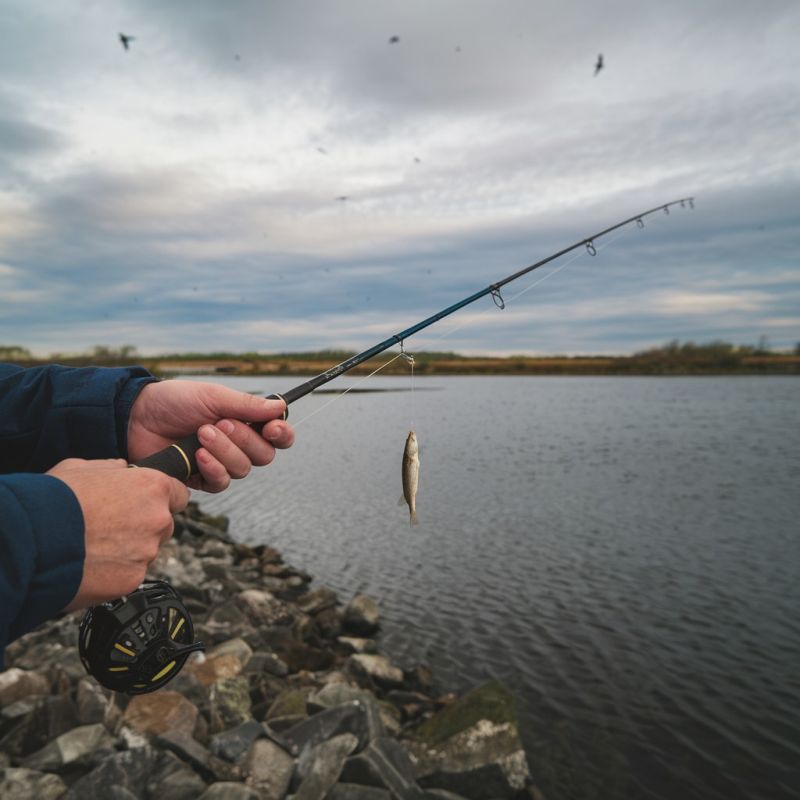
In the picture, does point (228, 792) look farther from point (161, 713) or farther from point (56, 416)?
point (56, 416)

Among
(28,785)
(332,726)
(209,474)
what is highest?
(209,474)

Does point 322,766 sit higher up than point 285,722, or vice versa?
point 322,766

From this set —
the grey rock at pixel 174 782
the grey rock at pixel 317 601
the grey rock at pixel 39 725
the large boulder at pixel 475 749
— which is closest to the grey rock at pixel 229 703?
the grey rock at pixel 174 782

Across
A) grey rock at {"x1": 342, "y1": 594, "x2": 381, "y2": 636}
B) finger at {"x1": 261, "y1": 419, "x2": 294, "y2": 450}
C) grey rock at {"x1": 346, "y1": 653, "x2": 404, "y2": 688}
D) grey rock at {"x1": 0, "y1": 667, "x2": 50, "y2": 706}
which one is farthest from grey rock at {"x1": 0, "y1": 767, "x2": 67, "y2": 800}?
grey rock at {"x1": 342, "y1": 594, "x2": 381, "y2": 636}

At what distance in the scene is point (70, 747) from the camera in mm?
5410

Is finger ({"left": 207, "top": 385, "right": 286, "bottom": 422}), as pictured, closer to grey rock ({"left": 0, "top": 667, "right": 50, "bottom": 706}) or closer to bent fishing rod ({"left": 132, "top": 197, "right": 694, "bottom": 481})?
bent fishing rod ({"left": 132, "top": 197, "right": 694, "bottom": 481})

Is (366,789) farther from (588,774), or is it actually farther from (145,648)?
(145,648)

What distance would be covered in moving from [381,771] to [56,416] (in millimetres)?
4597

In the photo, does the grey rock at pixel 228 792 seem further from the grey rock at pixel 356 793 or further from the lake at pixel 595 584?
the lake at pixel 595 584

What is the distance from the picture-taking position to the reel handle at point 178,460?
2.62 m

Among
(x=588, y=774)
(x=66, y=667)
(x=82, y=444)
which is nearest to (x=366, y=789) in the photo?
(x=588, y=774)

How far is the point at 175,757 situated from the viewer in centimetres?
553

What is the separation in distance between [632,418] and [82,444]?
153 ft

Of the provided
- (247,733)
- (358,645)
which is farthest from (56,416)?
(358,645)
